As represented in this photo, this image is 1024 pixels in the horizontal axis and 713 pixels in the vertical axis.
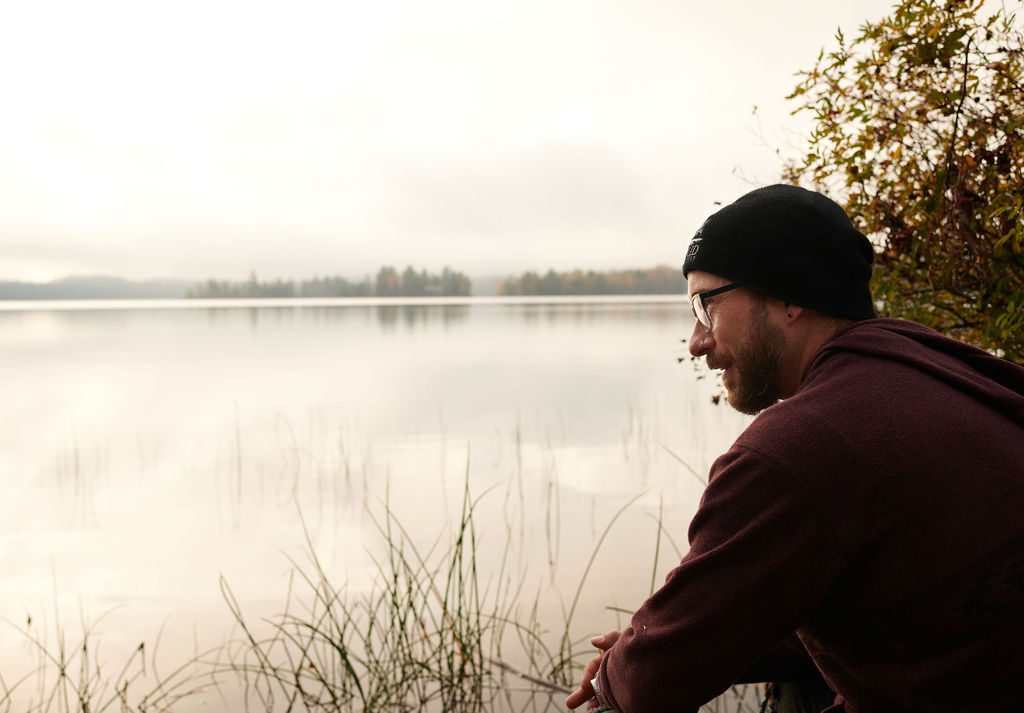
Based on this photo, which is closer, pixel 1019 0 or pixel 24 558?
pixel 1019 0

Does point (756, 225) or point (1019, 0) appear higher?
point (1019, 0)

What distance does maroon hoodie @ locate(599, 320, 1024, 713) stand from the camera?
4.54ft

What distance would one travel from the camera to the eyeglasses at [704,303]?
1.99 metres

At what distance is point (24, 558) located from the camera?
6.42m

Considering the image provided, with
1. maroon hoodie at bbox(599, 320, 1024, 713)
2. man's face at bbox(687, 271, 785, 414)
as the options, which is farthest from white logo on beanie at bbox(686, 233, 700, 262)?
maroon hoodie at bbox(599, 320, 1024, 713)

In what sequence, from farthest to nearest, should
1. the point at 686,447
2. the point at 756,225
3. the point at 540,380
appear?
1. the point at 540,380
2. the point at 686,447
3. the point at 756,225

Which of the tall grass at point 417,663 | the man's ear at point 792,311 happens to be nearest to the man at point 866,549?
the man's ear at point 792,311

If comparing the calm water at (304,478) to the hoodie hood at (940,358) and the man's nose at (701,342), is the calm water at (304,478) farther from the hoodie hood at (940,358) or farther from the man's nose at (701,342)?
the hoodie hood at (940,358)

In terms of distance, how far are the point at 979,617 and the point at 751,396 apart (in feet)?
2.30

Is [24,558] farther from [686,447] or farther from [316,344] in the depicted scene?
[316,344]

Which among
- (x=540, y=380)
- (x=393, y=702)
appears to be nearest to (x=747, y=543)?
(x=393, y=702)

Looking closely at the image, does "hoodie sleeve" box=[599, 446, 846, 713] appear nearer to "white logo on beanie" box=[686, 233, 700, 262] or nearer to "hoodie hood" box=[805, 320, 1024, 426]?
"hoodie hood" box=[805, 320, 1024, 426]

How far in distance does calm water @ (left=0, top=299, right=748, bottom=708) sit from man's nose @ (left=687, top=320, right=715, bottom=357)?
6.91 feet

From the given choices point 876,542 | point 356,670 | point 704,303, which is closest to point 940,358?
point 876,542
